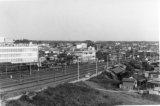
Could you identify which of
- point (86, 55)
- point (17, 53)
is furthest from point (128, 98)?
point (86, 55)

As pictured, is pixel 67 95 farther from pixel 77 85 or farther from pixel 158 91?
pixel 158 91

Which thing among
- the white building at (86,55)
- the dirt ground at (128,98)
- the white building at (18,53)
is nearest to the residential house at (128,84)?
the dirt ground at (128,98)

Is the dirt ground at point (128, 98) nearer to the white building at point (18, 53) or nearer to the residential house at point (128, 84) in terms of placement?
the residential house at point (128, 84)

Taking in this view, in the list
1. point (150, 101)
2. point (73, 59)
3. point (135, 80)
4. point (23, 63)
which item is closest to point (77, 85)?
point (150, 101)

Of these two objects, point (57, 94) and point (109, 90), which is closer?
point (57, 94)

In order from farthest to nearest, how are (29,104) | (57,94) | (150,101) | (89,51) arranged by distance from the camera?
1. (89,51)
2. (150,101)
3. (57,94)
4. (29,104)

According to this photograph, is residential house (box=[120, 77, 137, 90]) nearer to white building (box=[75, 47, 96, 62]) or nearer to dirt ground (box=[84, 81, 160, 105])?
dirt ground (box=[84, 81, 160, 105])

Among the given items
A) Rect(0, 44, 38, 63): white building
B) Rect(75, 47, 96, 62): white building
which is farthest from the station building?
Rect(75, 47, 96, 62): white building

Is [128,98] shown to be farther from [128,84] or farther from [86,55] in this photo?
[86,55]
